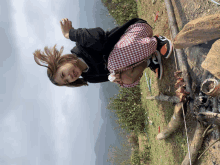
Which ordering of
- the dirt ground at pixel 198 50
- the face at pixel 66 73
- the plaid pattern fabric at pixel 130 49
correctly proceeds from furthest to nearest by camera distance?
the face at pixel 66 73 < the plaid pattern fabric at pixel 130 49 < the dirt ground at pixel 198 50

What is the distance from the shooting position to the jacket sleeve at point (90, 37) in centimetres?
134

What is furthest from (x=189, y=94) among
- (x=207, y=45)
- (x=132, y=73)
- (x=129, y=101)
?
(x=129, y=101)

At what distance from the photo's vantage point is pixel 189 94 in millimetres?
1348

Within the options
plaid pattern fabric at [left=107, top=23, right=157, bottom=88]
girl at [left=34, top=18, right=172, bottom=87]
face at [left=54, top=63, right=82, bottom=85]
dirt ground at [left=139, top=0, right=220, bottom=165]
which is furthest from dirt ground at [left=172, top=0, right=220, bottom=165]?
face at [left=54, top=63, right=82, bottom=85]

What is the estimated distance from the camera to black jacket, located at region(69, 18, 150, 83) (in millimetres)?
1354

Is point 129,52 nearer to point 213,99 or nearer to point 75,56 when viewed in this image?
point 75,56

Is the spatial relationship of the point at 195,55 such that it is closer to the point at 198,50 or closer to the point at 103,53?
the point at 198,50

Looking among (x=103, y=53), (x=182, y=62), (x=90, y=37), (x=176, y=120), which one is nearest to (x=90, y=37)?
(x=90, y=37)

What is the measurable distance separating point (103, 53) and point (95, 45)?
0.16 meters

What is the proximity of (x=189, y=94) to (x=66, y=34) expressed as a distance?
1.45m

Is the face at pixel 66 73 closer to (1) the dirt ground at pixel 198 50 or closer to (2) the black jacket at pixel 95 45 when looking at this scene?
(2) the black jacket at pixel 95 45

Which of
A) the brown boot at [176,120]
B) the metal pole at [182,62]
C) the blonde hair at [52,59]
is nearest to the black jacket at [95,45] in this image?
the blonde hair at [52,59]

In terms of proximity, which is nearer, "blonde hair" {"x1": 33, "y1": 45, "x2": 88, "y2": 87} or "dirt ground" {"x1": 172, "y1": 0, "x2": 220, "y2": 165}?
"dirt ground" {"x1": 172, "y1": 0, "x2": 220, "y2": 165}

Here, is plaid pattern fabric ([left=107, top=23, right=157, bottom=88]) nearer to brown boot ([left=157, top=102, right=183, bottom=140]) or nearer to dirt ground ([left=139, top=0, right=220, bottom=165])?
dirt ground ([left=139, top=0, right=220, bottom=165])
